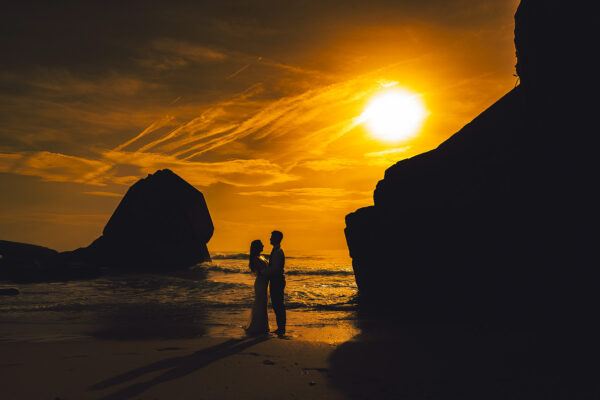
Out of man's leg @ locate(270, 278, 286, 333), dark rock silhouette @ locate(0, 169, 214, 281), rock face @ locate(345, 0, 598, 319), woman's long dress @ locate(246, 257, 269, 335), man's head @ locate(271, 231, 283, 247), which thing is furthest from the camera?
dark rock silhouette @ locate(0, 169, 214, 281)

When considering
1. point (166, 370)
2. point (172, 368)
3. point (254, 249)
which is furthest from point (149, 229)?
point (166, 370)

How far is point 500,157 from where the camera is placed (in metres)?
9.22

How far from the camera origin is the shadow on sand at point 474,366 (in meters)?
4.72

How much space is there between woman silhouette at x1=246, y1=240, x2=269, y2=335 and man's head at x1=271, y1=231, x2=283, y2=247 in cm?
29

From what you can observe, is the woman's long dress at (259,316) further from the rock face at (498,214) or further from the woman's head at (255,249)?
the rock face at (498,214)

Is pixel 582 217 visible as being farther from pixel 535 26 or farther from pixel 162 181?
pixel 162 181

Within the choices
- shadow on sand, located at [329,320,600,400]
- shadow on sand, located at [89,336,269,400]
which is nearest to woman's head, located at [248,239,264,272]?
shadow on sand, located at [89,336,269,400]

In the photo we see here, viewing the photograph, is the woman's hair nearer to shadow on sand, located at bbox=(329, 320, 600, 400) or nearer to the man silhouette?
the man silhouette

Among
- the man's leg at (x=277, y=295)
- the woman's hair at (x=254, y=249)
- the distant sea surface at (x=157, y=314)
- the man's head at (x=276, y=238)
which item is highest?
the man's head at (x=276, y=238)

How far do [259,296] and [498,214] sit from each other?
223 inches

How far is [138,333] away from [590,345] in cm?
859

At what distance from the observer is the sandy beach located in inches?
183

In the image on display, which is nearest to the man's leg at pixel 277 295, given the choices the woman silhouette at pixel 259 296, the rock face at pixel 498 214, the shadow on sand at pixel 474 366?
the woman silhouette at pixel 259 296

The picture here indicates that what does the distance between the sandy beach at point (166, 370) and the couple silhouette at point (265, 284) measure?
1.30 m
